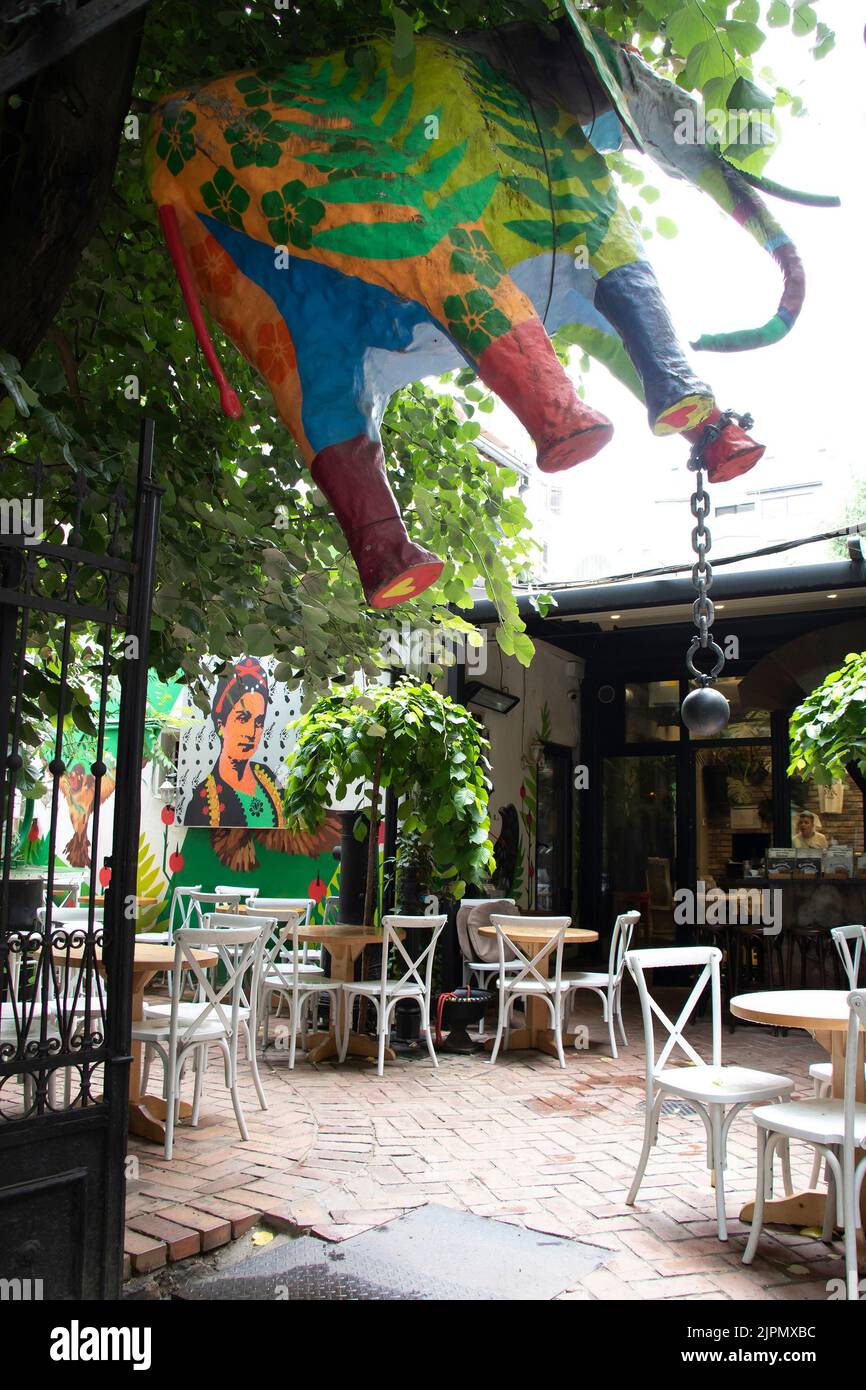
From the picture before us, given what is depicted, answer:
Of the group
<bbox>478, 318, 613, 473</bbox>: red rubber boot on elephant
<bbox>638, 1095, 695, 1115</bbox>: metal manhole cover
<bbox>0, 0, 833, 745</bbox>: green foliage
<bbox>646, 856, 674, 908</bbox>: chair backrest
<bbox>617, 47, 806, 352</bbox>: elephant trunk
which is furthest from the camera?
<bbox>646, 856, 674, 908</bbox>: chair backrest

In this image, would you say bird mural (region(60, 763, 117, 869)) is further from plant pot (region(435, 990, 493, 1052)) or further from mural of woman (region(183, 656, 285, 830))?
plant pot (region(435, 990, 493, 1052))

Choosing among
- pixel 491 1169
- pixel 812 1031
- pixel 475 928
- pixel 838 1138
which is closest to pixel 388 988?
pixel 475 928

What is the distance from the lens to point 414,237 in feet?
7.43

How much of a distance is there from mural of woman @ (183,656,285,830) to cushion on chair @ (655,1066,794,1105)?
6268 millimetres

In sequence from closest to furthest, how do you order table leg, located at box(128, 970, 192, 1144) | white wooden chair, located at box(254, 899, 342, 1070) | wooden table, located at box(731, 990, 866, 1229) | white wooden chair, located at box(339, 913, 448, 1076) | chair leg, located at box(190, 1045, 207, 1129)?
1. wooden table, located at box(731, 990, 866, 1229)
2. table leg, located at box(128, 970, 192, 1144)
3. chair leg, located at box(190, 1045, 207, 1129)
4. white wooden chair, located at box(339, 913, 448, 1076)
5. white wooden chair, located at box(254, 899, 342, 1070)

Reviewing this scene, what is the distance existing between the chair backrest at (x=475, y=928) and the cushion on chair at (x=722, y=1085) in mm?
3802

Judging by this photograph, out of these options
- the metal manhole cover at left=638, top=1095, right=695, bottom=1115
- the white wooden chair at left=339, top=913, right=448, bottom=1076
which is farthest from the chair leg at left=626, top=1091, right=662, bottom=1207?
the white wooden chair at left=339, top=913, right=448, bottom=1076

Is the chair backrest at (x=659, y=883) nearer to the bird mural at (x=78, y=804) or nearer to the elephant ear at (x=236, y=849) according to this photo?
the elephant ear at (x=236, y=849)

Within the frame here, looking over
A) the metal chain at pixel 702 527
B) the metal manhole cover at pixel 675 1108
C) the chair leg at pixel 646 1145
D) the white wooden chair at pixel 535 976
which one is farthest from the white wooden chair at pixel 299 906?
the metal chain at pixel 702 527

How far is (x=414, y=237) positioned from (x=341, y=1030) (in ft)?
18.0

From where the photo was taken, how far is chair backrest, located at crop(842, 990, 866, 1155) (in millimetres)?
3188

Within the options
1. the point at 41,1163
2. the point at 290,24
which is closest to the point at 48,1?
the point at 290,24
